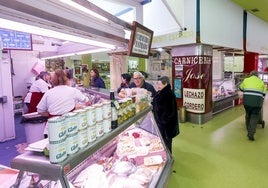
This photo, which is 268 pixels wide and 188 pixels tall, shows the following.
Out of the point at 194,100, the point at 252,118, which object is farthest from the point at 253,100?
the point at 194,100

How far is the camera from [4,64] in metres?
5.50

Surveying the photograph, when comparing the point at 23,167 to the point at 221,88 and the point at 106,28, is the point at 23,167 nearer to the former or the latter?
the point at 106,28

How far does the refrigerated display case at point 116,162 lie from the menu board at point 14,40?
14.7 feet

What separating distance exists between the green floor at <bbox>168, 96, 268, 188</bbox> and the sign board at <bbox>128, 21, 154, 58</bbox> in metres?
2.03

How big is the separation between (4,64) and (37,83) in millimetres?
1330

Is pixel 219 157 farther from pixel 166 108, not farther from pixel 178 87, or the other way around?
pixel 178 87

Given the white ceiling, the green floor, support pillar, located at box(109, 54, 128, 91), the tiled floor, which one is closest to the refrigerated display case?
the white ceiling

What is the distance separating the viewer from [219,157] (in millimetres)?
4438

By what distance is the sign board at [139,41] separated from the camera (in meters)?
2.70

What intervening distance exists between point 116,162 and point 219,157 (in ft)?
9.44

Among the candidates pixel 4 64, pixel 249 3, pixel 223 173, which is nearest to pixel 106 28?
pixel 223 173

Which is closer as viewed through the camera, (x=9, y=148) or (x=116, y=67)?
(x=9, y=148)

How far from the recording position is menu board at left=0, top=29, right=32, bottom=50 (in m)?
5.73

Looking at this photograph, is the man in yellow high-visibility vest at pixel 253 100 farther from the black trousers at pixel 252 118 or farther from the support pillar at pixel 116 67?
the support pillar at pixel 116 67
